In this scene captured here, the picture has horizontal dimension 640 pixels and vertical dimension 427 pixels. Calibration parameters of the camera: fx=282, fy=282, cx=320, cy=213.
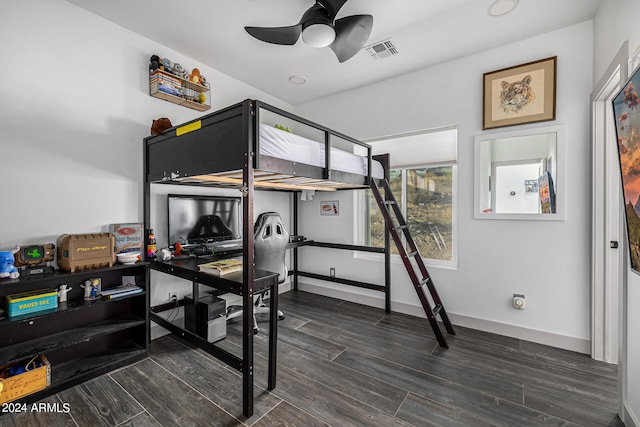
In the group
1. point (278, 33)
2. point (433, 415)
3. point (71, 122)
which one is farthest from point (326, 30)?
point (433, 415)

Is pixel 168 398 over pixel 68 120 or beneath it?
beneath

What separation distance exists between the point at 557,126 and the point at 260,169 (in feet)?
8.82

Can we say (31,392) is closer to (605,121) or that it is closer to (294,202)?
(294,202)

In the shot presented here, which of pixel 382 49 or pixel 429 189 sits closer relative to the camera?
pixel 382 49

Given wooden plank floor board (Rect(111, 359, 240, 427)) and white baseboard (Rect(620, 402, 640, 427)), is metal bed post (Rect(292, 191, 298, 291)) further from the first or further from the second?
white baseboard (Rect(620, 402, 640, 427))

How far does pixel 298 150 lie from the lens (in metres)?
2.05

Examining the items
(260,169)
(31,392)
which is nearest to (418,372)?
(260,169)

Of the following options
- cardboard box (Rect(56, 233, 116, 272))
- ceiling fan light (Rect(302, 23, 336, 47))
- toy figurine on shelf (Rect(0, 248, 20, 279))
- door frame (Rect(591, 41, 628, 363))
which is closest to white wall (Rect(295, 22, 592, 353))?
door frame (Rect(591, 41, 628, 363))

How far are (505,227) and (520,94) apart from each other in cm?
128

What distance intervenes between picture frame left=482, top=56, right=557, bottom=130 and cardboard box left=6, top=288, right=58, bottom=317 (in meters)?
3.94

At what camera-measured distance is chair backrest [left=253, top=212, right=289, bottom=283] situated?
2711 mm

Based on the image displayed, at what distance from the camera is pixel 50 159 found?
2143 mm

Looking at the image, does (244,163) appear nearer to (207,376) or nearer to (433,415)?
(207,376)

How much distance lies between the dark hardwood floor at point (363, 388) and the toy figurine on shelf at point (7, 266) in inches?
33.3
